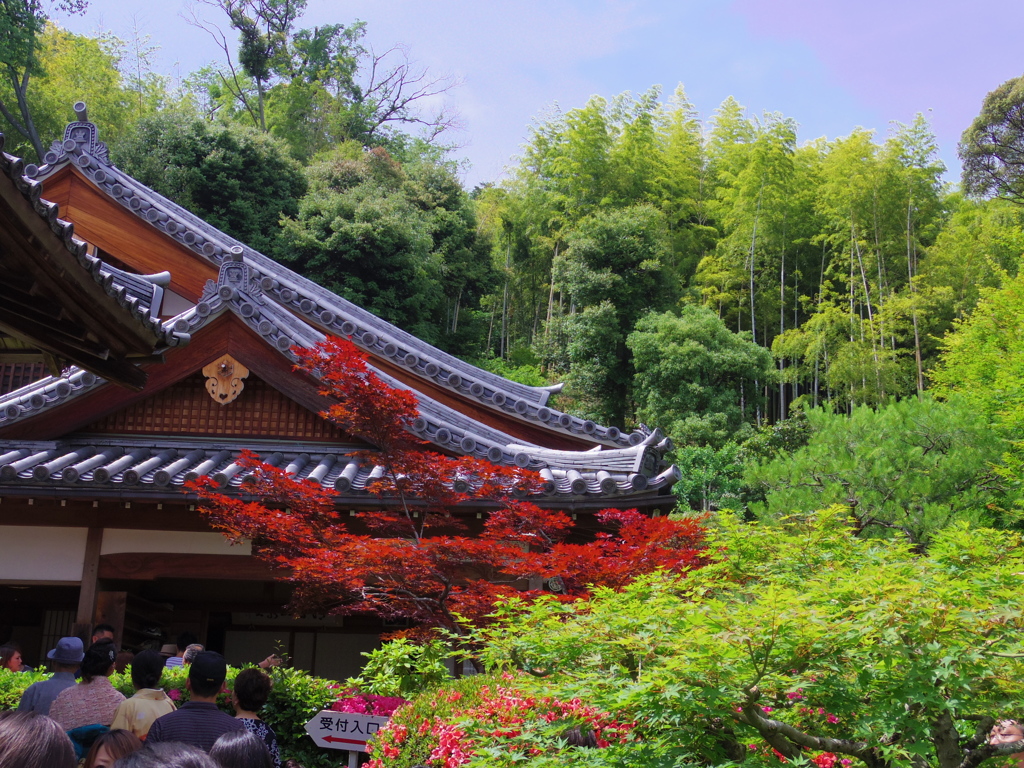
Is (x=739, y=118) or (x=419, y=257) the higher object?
(x=739, y=118)

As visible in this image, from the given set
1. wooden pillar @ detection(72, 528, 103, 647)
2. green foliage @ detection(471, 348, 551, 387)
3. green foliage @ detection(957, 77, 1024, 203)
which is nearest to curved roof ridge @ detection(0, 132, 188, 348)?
wooden pillar @ detection(72, 528, 103, 647)

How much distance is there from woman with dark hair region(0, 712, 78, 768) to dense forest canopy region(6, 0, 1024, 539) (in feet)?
52.2

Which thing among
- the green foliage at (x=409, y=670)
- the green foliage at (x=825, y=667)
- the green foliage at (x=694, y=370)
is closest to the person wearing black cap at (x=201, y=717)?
the green foliage at (x=825, y=667)

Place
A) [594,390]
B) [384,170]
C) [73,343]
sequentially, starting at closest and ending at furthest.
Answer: [73,343]
[594,390]
[384,170]

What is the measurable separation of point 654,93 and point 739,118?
10.1ft

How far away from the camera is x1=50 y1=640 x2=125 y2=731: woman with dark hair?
12.4 feet

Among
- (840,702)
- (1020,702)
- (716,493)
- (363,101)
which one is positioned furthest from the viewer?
(363,101)

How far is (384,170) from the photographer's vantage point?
2761cm

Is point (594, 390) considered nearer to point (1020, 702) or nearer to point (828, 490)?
point (828, 490)

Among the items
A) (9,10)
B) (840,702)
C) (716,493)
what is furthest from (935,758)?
(9,10)

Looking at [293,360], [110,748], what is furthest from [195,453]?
[110,748]

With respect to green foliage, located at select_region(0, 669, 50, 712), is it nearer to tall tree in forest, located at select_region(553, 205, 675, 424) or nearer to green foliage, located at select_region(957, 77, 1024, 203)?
tall tree in forest, located at select_region(553, 205, 675, 424)

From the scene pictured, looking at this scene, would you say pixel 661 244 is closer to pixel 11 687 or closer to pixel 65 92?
pixel 65 92

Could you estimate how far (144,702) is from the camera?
12.1ft
